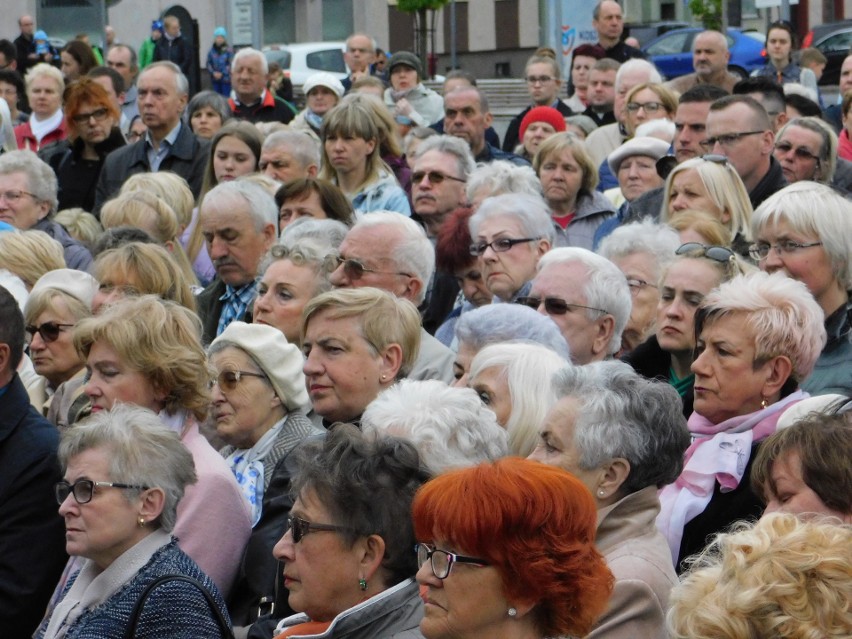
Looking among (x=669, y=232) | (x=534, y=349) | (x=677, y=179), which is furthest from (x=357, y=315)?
(x=677, y=179)

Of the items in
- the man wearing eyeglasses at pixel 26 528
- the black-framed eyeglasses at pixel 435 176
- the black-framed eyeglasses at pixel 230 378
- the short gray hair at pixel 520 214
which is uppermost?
the black-framed eyeglasses at pixel 435 176

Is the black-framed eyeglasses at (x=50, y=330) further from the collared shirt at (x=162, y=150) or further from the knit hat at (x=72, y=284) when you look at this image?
the collared shirt at (x=162, y=150)

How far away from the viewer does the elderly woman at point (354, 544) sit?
4012mm

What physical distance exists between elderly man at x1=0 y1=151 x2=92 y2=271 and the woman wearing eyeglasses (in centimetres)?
189

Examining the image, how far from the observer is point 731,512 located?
4602 mm

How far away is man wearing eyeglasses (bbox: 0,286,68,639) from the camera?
5.10 m

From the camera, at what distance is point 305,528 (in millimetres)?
4051

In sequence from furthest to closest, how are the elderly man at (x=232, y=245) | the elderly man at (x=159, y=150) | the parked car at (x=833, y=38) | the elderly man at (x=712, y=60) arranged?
1. the parked car at (x=833, y=38)
2. the elderly man at (x=712, y=60)
3. the elderly man at (x=159, y=150)
4. the elderly man at (x=232, y=245)

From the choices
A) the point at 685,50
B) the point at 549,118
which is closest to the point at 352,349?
the point at 549,118

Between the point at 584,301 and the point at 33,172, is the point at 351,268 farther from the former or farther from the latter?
the point at 33,172

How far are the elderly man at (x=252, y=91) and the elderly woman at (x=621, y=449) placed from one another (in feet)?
31.2

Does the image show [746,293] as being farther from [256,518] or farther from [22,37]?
[22,37]

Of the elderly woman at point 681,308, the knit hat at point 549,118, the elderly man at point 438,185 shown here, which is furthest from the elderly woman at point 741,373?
the knit hat at point 549,118

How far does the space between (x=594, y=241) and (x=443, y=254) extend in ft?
4.87
